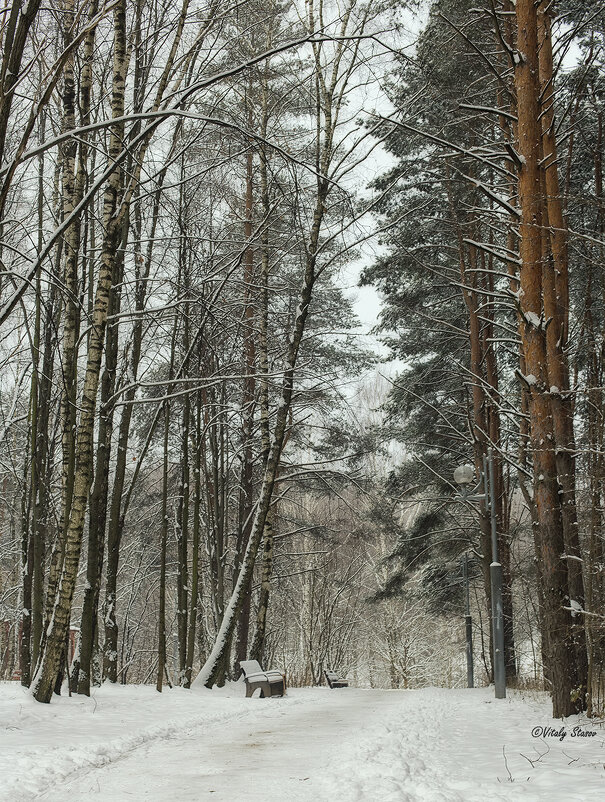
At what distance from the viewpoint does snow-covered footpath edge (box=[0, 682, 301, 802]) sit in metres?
5.22

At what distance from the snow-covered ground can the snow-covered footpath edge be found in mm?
18

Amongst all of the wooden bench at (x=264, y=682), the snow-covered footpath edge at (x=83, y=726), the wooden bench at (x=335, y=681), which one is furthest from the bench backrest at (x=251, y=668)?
the wooden bench at (x=335, y=681)

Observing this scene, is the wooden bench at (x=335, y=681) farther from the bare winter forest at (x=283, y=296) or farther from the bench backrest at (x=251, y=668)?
the bench backrest at (x=251, y=668)

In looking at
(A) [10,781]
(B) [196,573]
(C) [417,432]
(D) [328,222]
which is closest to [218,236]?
(D) [328,222]

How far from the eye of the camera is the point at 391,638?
36.7 m

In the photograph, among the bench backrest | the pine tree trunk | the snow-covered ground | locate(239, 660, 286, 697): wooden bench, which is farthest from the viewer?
the bench backrest

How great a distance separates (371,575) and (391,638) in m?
3.71

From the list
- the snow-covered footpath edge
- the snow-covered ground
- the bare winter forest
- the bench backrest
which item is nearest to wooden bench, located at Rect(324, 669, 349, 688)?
the bare winter forest

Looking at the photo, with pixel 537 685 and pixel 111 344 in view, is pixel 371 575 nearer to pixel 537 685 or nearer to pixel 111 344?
pixel 537 685

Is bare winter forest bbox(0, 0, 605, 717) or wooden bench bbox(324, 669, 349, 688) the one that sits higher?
bare winter forest bbox(0, 0, 605, 717)

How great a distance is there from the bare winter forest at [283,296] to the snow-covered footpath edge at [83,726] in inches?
24.6

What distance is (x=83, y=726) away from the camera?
7.36m

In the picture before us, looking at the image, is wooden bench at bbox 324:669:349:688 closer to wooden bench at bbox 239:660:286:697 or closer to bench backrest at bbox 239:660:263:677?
bench backrest at bbox 239:660:263:677

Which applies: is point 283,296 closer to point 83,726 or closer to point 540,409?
point 540,409
